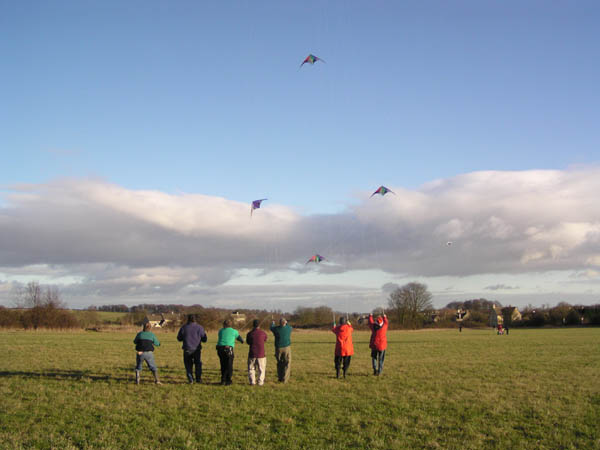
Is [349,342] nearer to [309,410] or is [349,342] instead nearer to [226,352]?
[226,352]

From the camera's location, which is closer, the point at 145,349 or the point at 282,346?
the point at 145,349

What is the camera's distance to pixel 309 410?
9969 millimetres

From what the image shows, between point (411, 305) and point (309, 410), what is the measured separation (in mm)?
79039

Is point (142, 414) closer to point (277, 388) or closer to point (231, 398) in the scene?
point (231, 398)

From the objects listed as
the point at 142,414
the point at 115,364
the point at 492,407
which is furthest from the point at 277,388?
the point at 115,364

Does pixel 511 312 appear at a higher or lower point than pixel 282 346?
lower

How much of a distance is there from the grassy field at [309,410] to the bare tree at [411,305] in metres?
70.0

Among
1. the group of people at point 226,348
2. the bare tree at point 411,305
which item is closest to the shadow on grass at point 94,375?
the group of people at point 226,348

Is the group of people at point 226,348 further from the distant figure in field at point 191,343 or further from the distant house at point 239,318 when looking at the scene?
the distant house at point 239,318

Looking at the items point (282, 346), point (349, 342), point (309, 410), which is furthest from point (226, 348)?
point (309, 410)

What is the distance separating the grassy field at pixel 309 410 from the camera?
7.83 metres

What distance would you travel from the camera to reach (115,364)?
1880cm

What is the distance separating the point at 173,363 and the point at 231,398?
8973 millimetres

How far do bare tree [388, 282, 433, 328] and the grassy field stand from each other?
6995 centimetres
